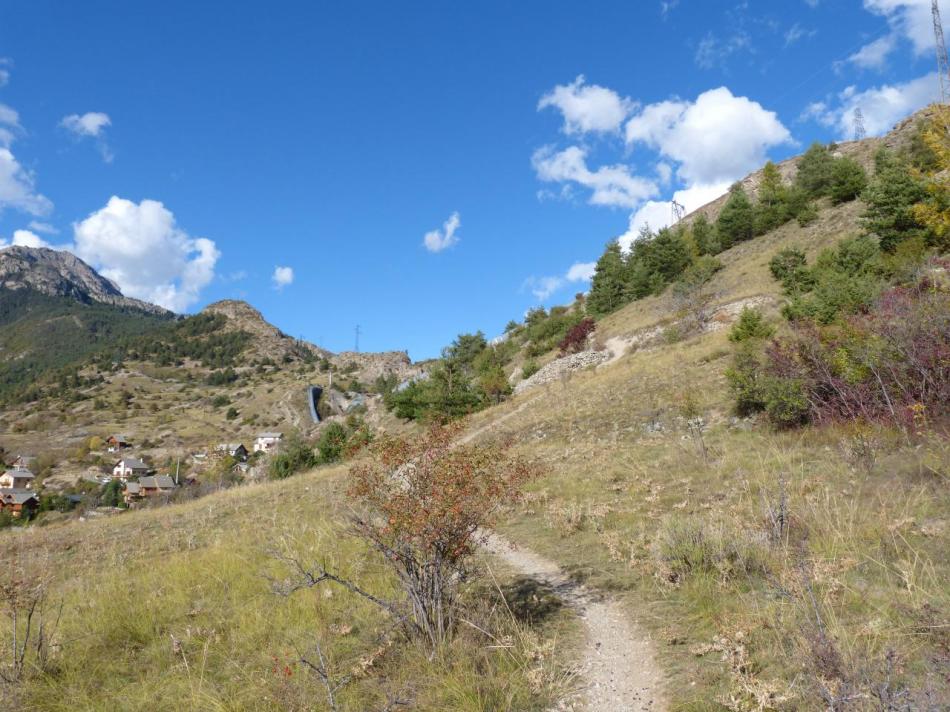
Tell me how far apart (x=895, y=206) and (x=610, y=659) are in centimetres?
3308

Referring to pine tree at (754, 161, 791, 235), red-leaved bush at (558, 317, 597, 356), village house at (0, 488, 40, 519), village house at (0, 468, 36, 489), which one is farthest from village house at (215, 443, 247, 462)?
pine tree at (754, 161, 791, 235)

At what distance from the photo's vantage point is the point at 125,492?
57.5 metres

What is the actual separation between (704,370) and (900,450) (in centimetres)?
1230

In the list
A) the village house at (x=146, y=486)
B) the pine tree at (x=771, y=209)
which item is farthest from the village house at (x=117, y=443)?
the pine tree at (x=771, y=209)

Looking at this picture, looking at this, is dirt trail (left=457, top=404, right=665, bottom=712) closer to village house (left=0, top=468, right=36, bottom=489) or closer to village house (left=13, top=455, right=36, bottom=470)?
village house (left=0, top=468, right=36, bottom=489)

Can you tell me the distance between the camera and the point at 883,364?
9469 millimetres

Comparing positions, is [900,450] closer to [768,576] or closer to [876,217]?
[768,576]

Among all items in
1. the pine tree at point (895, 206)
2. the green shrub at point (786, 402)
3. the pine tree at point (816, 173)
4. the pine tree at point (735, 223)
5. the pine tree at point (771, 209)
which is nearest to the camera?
the green shrub at point (786, 402)

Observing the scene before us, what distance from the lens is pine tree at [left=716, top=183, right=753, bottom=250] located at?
48.9m

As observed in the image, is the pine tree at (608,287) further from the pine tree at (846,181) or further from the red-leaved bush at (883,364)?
the red-leaved bush at (883,364)

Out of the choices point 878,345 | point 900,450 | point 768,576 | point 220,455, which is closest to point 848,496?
point 900,450

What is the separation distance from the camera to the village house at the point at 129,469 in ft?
241

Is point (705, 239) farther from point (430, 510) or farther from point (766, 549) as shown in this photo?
point (430, 510)

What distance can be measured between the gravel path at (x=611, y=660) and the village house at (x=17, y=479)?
87666mm
